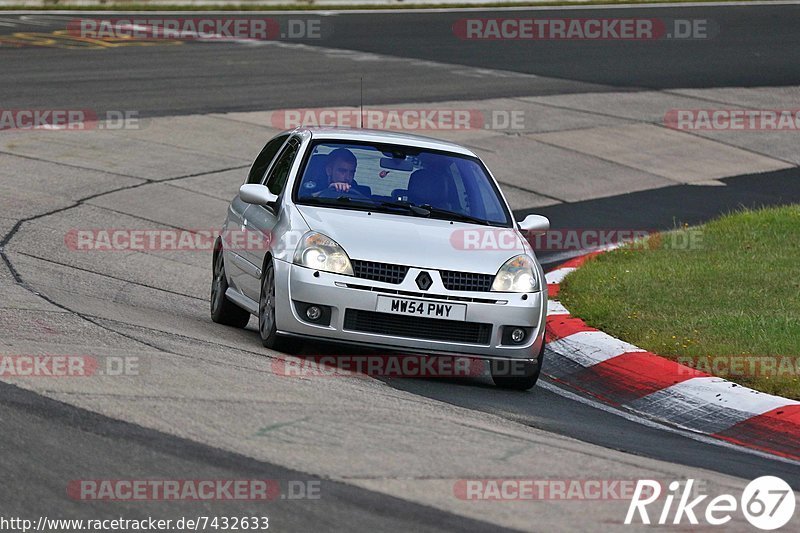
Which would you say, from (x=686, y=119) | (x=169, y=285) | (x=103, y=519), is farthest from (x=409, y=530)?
(x=686, y=119)

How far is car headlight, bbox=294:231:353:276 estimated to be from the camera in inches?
341

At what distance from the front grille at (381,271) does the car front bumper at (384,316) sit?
4 centimetres

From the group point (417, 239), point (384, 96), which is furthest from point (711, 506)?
point (384, 96)

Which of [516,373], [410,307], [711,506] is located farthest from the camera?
[516,373]

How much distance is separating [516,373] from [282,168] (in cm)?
241

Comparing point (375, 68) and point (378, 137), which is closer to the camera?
point (378, 137)

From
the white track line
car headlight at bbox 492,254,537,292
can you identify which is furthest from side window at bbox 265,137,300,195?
the white track line

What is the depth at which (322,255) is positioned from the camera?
8719 mm

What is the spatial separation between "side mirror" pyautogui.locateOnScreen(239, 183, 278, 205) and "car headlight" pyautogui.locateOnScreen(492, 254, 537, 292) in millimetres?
1715

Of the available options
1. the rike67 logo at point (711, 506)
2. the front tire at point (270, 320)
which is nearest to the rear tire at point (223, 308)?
the front tire at point (270, 320)

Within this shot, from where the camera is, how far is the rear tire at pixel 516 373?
8984mm

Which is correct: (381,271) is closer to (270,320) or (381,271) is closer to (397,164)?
(270,320)

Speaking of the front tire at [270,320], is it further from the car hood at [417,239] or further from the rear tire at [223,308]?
the rear tire at [223,308]

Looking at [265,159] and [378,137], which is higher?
[378,137]
